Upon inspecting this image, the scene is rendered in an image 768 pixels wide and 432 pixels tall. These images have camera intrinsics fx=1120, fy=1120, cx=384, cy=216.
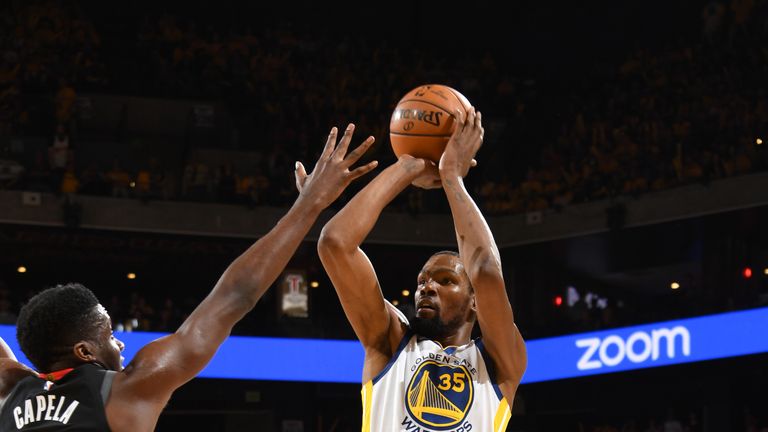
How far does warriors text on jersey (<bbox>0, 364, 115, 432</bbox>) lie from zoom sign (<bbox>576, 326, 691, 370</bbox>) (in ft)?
43.4

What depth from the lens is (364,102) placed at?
19141 mm

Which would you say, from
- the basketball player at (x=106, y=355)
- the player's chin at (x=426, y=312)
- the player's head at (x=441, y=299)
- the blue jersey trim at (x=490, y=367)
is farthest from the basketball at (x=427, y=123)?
the basketball player at (x=106, y=355)

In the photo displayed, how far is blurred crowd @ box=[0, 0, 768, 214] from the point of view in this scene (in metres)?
16.7

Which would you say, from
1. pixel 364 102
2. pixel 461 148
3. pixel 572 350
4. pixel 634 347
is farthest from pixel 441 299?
pixel 364 102

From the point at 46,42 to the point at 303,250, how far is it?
18.1 ft

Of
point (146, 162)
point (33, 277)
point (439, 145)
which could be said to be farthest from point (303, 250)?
point (439, 145)

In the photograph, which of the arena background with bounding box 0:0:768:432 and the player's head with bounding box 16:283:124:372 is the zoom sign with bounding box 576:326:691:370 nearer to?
the arena background with bounding box 0:0:768:432

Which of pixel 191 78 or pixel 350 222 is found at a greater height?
pixel 191 78

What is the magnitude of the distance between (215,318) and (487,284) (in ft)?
5.05

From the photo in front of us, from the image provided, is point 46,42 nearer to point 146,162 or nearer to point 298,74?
point 146,162

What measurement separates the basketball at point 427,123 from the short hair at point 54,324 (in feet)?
6.73

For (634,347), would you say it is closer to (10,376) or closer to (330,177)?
(330,177)

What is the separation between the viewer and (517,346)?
14.1 feet

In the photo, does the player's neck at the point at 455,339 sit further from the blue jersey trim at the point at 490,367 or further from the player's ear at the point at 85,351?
the player's ear at the point at 85,351
